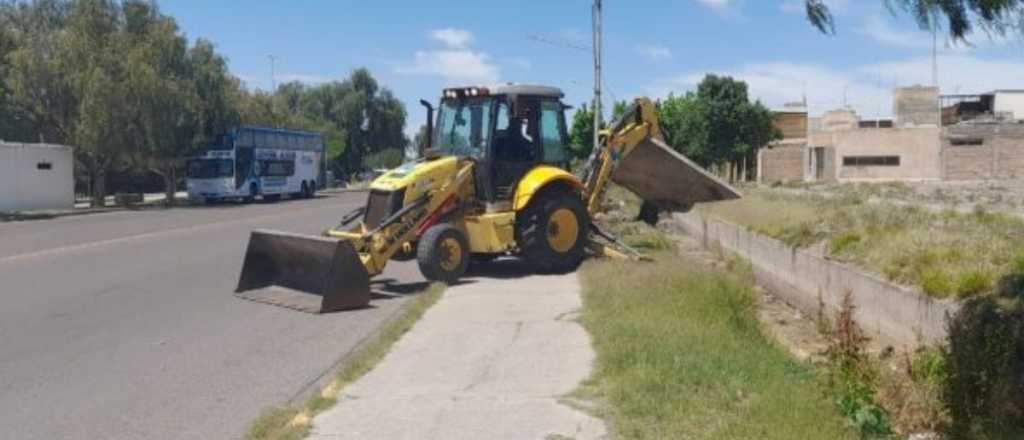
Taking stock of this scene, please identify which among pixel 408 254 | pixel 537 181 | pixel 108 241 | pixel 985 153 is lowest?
pixel 108 241

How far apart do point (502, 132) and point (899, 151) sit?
5897 cm

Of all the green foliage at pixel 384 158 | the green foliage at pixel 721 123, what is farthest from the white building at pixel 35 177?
the green foliage at pixel 384 158

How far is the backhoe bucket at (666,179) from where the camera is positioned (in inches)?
750

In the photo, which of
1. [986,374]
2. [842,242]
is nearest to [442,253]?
[842,242]

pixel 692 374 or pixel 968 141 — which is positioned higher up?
pixel 968 141

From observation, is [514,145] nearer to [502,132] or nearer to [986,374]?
[502,132]

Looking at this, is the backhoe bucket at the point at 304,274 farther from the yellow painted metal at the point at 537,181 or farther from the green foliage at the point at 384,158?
the green foliage at the point at 384,158

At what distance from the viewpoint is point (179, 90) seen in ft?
182

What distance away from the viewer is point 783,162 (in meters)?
81.1

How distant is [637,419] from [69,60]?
5041cm

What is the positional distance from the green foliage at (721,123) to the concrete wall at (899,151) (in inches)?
483

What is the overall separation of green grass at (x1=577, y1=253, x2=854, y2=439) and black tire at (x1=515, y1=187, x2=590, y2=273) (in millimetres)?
3697

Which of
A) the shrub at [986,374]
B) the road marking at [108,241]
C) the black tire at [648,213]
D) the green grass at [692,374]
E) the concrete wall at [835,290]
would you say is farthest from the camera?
the road marking at [108,241]

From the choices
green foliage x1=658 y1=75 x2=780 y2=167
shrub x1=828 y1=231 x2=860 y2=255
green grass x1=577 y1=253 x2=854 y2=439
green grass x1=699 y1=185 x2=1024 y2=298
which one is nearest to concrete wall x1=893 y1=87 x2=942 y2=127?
green foliage x1=658 y1=75 x2=780 y2=167
